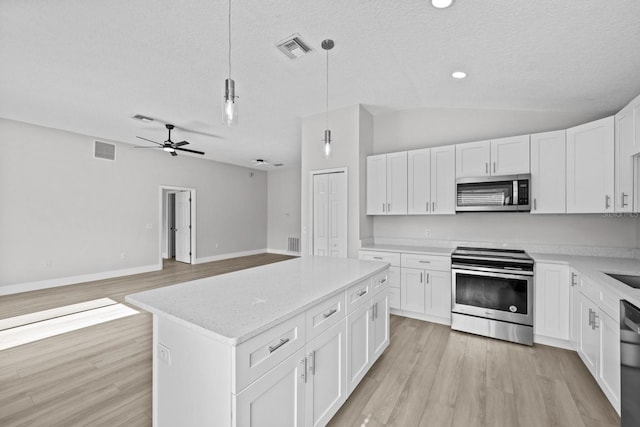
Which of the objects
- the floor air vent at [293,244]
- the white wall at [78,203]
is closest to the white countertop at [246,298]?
the white wall at [78,203]

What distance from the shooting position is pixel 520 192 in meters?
3.16

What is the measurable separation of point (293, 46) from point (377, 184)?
2.24 meters

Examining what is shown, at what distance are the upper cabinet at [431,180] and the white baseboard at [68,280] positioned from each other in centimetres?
591

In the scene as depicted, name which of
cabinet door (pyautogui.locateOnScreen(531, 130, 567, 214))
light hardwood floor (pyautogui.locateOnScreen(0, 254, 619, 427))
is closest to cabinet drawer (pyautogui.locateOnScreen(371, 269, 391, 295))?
light hardwood floor (pyautogui.locateOnScreen(0, 254, 619, 427))

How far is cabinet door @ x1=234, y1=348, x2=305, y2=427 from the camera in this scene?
1128mm

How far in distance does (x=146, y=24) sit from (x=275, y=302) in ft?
7.88

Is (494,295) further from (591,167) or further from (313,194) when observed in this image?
(313,194)

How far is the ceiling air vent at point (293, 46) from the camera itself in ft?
7.75

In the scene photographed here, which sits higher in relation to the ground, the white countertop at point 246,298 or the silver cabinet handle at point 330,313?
the white countertop at point 246,298

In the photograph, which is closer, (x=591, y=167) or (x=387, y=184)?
(x=591, y=167)

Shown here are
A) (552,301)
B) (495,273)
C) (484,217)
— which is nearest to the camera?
(552,301)

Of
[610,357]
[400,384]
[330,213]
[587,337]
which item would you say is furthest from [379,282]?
[330,213]

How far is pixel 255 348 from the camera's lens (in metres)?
1.16

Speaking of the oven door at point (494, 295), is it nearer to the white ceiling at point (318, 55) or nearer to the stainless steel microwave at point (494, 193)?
the stainless steel microwave at point (494, 193)
